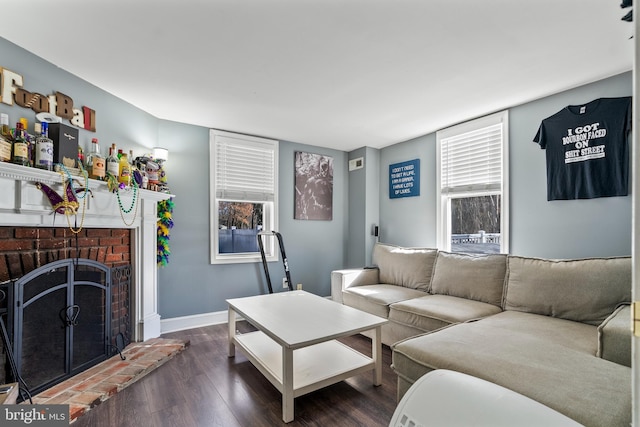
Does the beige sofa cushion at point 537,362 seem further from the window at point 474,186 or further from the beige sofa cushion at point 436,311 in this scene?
the window at point 474,186

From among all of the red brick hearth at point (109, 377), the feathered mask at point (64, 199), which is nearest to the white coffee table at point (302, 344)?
the red brick hearth at point (109, 377)

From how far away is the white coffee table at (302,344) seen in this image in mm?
1714

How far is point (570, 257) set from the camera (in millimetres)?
2391

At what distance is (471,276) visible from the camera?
2637 mm

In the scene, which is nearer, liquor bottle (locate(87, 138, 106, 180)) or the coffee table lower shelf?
the coffee table lower shelf

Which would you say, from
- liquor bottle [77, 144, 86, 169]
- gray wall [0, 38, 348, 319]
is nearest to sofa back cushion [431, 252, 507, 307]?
gray wall [0, 38, 348, 319]

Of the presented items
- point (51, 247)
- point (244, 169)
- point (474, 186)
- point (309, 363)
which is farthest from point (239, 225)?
point (474, 186)

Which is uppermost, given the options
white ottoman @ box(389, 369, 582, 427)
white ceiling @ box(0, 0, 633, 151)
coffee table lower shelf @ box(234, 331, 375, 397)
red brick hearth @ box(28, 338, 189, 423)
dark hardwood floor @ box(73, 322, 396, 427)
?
white ceiling @ box(0, 0, 633, 151)

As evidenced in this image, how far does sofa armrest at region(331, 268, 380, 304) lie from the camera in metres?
3.31

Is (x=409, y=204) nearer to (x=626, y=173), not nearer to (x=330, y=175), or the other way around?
(x=330, y=175)

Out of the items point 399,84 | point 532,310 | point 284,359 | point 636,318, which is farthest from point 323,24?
point 532,310

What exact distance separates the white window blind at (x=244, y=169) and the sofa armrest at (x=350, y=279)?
4.28 ft

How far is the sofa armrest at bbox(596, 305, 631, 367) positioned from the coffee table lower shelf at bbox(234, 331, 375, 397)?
1.26 m

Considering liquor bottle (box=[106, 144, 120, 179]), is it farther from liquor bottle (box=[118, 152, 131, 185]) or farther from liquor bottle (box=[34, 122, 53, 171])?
liquor bottle (box=[34, 122, 53, 171])
